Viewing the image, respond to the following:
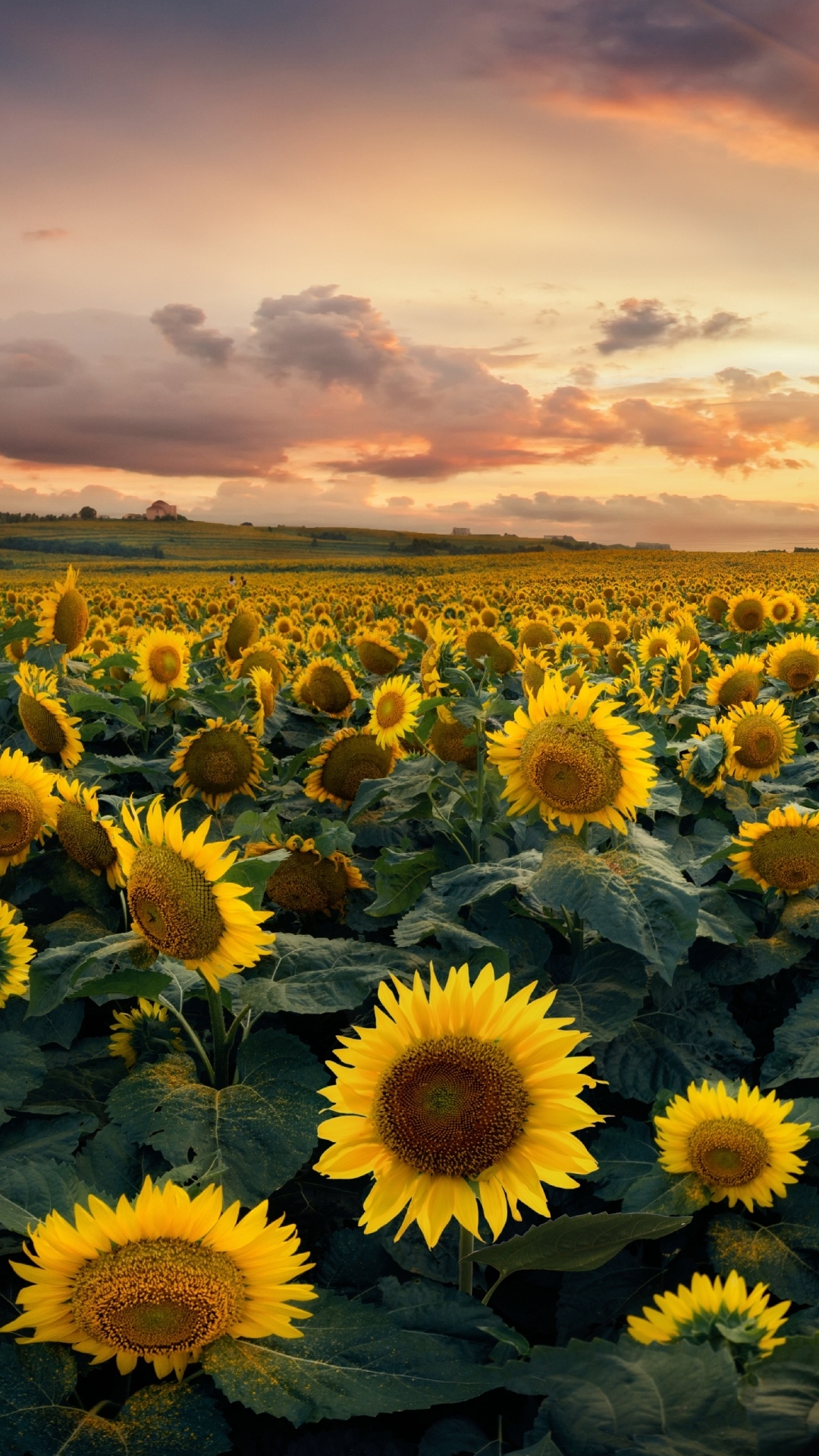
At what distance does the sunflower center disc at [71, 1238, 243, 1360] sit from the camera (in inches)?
59.3

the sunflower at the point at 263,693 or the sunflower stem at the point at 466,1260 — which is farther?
the sunflower at the point at 263,693

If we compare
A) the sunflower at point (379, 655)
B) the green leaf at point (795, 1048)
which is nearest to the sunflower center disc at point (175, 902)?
the green leaf at point (795, 1048)

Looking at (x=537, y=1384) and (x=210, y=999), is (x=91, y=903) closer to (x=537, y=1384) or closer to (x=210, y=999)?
(x=210, y=999)

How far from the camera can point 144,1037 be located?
269cm

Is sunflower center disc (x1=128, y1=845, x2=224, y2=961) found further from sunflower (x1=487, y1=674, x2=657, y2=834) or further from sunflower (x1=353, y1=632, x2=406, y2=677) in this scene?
sunflower (x1=353, y1=632, x2=406, y2=677)

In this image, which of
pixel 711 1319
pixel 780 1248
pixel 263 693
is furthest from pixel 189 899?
pixel 263 693

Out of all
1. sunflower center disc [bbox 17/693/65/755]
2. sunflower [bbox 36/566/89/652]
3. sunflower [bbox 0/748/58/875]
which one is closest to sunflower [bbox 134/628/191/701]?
sunflower [bbox 36/566/89/652]

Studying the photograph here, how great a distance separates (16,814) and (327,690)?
119 inches

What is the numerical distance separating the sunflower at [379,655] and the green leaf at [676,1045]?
4.22 meters

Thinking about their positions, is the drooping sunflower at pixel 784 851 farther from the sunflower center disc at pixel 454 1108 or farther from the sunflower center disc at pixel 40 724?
the sunflower center disc at pixel 40 724

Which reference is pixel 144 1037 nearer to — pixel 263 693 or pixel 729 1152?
pixel 729 1152

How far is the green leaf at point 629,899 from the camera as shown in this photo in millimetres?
2441

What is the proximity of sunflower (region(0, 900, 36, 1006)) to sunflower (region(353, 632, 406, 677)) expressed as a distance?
4.57 m

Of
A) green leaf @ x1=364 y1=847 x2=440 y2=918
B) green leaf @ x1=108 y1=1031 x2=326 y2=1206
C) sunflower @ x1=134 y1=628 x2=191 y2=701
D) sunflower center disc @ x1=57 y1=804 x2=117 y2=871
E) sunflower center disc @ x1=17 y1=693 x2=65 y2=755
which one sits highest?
sunflower @ x1=134 y1=628 x2=191 y2=701
